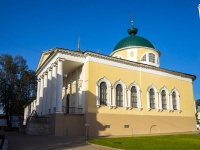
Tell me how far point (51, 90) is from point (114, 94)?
20.8ft

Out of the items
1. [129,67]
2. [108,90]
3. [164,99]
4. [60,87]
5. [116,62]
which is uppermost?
[116,62]

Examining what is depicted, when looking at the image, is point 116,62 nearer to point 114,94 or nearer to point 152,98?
point 114,94

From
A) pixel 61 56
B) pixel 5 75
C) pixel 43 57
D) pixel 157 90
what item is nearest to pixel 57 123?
pixel 61 56

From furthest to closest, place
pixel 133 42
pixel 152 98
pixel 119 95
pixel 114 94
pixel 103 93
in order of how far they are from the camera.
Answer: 1. pixel 133 42
2. pixel 152 98
3. pixel 119 95
4. pixel 114 94
5. pixel 103 93

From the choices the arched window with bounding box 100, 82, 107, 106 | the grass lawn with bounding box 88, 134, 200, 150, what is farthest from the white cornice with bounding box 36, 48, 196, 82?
the grass lawn with bounding box 88, 134, 200, 150

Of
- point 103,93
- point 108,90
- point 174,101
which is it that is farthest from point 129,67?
point 174,101

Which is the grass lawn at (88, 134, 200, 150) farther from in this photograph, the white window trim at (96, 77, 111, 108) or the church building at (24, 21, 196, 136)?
the white window trim at (96, 77, 111, 108)

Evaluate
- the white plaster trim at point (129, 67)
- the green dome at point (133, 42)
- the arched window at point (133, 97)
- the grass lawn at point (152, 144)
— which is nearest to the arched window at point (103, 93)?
the white plaster trim at point (129, 67)

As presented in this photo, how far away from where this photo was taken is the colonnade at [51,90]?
59.9ft

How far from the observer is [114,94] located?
20.4 m

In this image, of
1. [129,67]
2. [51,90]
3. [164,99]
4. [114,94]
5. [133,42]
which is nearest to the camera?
[114,94]

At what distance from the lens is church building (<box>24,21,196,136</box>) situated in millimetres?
18328

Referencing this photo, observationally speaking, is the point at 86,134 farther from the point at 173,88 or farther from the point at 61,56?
the point at 173,88

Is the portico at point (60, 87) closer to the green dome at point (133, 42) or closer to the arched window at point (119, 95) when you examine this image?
the arched window at point (119, 95)
